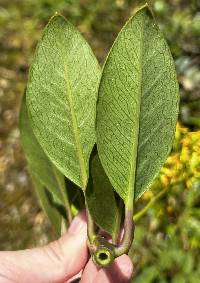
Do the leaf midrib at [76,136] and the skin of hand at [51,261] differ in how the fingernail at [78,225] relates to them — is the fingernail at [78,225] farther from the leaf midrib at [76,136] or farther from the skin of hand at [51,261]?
the leaf midrib at [76,136]

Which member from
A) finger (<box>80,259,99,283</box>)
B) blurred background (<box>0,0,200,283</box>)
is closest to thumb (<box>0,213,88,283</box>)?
finger (<box>80,259,99,283</box>)

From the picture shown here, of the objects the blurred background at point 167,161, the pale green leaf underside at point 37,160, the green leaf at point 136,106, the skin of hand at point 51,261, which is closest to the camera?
the green leaf at point 136,106

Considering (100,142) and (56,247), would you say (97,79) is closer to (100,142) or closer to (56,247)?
(100,142)

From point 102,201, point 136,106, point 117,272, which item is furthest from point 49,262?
point 136,106

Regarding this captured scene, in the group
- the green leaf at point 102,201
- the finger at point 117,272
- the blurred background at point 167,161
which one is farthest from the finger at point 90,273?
the blurred background at point 167,161

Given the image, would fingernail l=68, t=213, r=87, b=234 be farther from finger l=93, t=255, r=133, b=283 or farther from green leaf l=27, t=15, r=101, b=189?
green leaf l=27, t=15, r=101, b=189

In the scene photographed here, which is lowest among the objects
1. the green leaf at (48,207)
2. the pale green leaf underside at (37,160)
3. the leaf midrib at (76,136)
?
the green leaf at (48,207)
